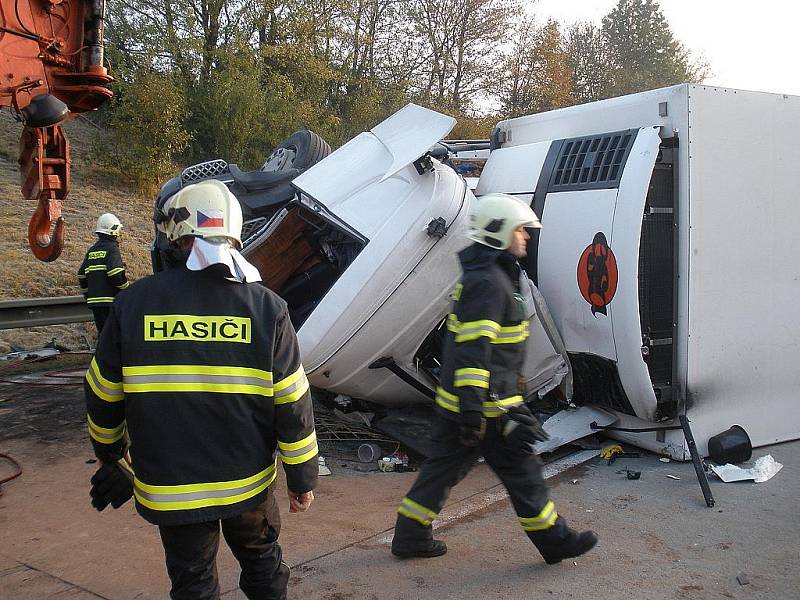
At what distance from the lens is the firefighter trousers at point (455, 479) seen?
3229 mm

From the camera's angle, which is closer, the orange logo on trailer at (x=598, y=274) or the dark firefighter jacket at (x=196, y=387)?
the dark firefighter jacket at (x=196, y=387)

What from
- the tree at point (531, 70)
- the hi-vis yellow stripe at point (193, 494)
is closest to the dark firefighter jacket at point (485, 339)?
the hi-vis yellow stripe at point (193, 494)

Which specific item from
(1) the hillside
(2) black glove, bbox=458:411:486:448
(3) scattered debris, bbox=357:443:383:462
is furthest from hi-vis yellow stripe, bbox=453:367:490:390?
(1) the hillside

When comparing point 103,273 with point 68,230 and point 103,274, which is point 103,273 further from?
point 68,230

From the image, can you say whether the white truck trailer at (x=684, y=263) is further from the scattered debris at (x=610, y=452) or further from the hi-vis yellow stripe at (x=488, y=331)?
the hi-vis yellow stripe at (x=488, y=331)

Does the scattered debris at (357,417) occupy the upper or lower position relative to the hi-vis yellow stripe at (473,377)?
lower

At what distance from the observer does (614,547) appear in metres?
3.47

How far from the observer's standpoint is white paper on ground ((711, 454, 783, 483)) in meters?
4.25

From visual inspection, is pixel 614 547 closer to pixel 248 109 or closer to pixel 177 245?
pixel 177 245

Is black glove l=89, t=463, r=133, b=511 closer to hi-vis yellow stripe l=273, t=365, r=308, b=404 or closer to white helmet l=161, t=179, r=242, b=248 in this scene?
hi-vis yellow stripe l=273, t=365, r=308, b=404

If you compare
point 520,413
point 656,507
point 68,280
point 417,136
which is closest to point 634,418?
point 656,507

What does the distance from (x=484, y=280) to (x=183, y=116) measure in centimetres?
1183

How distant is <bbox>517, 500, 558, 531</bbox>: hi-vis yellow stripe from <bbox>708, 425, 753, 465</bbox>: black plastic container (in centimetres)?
166

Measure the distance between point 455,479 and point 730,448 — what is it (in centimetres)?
193
